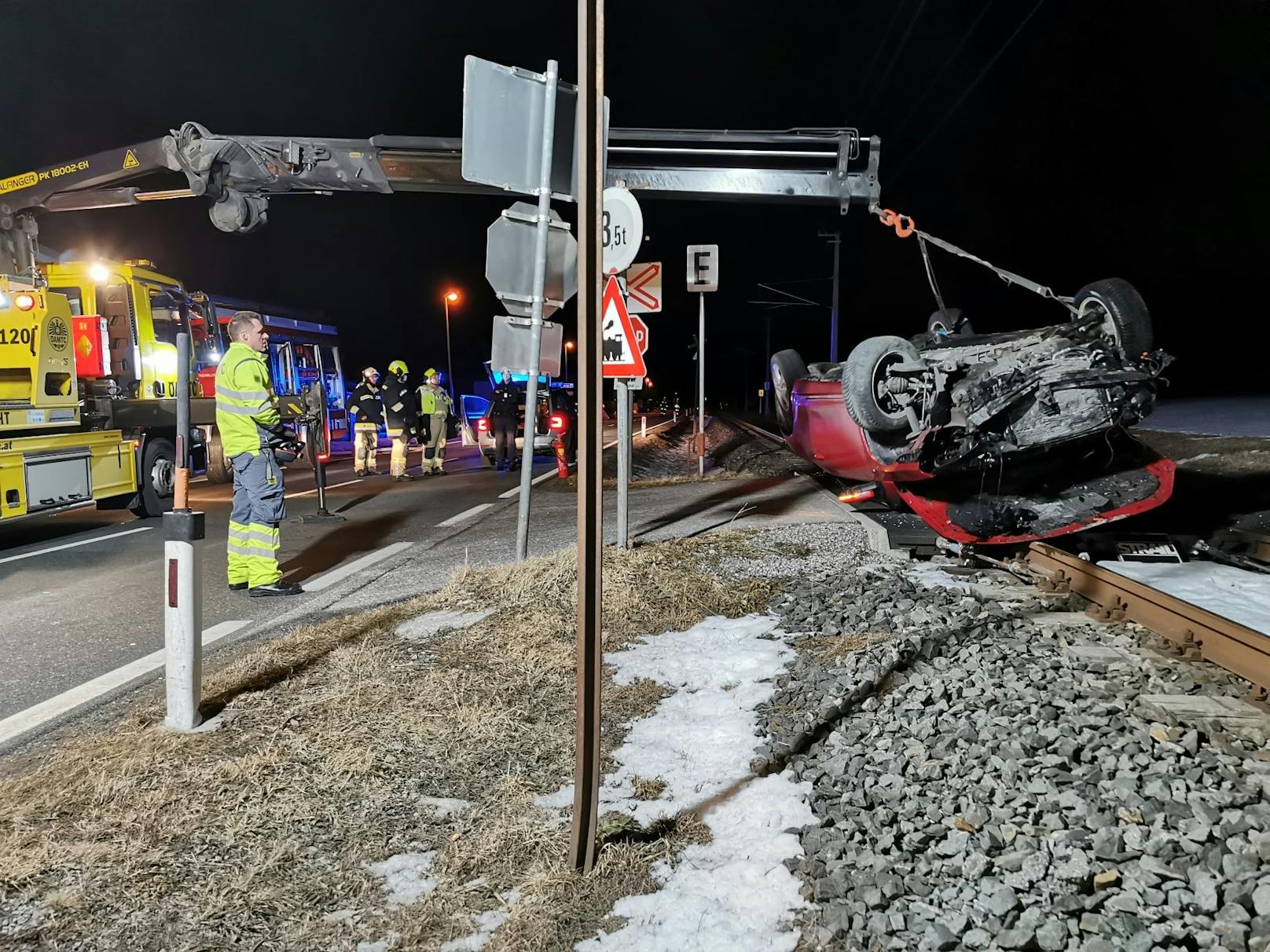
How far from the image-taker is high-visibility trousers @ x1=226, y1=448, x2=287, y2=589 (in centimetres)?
572

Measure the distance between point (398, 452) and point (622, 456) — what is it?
27.7ft

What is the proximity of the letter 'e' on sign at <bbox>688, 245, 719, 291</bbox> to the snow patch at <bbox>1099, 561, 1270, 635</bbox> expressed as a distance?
5549mm

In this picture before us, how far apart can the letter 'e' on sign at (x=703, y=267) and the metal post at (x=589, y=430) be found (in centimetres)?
786

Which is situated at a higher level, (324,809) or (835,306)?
(835,306)

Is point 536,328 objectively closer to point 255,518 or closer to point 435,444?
point 255,518

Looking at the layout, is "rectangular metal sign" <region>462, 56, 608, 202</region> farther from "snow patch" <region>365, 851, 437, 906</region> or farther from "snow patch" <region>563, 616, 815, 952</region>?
"snow patch" <region>365, 851, 437, 906</region>

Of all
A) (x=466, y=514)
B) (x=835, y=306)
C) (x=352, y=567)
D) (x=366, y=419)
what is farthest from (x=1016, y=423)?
(x=835, y=306)

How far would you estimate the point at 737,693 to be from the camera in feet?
12.0

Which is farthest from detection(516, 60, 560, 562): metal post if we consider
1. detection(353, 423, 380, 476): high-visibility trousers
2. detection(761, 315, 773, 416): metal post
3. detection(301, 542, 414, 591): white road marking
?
detection(761, 315, 773, 416): metal post

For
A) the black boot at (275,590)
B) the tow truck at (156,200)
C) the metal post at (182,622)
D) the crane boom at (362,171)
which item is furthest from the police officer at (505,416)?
the metal post at (182,622)

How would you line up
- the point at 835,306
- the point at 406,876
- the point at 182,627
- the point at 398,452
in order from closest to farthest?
the point at 406,876
the point at 182,627
the point at 398,452
the point at 835,306

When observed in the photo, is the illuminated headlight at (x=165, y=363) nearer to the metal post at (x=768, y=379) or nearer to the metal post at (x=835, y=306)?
the metal post at (x=835, y=306)

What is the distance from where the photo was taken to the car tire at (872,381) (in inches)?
230

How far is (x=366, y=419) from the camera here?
48.8ft
